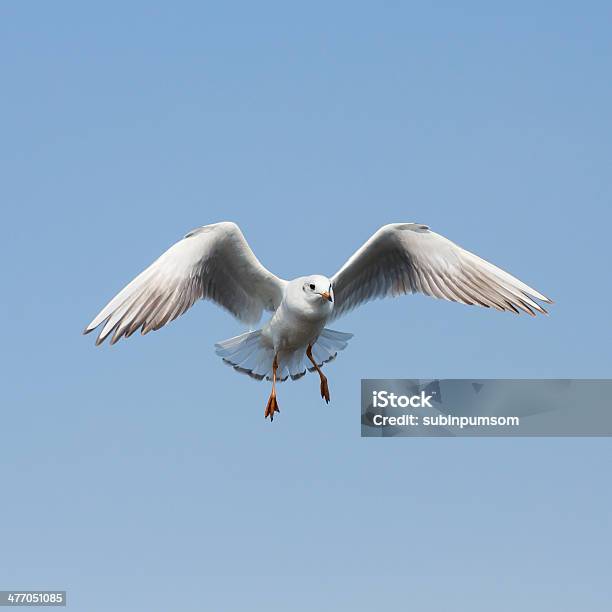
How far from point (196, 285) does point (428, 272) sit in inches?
84.3

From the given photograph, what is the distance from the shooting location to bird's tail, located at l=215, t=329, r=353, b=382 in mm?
15023

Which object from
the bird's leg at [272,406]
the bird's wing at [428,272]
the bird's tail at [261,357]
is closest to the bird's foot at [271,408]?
the bird's leg at [272,406]

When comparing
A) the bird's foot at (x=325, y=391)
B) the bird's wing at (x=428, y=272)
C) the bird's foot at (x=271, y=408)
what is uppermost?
the bird's wing at (x=428, y=272)

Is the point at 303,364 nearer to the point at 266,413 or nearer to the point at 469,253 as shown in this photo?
the point at 266,413

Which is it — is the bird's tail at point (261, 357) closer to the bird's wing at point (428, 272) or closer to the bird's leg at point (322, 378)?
the bird's leg at point (322, 378)

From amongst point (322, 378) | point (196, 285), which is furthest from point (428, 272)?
point (196, 285)

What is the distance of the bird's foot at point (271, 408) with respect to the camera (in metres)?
14.5

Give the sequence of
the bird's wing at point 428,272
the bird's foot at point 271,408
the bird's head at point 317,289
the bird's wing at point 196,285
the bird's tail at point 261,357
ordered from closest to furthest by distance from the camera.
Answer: the bird's wing at point 196,285, the bird's head at point 317,289, the bird's foot at point 271,408, the bird's wing at point 428,272, the bird's tail at point 261,357

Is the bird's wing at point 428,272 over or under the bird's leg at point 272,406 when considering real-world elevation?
over

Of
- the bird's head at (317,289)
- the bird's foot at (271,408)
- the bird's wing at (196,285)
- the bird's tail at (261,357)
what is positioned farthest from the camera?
the bird's tail at (261,357)

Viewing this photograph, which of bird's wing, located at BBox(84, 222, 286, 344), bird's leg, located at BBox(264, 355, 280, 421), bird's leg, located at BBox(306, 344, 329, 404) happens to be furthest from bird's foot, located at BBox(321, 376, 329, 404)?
bird's wing, located at BBox(84, 222, 286, 344)

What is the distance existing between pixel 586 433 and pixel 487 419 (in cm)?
93

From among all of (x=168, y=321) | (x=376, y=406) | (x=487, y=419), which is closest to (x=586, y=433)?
(x=487, y=419)

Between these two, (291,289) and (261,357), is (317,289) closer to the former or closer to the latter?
(291,289)
